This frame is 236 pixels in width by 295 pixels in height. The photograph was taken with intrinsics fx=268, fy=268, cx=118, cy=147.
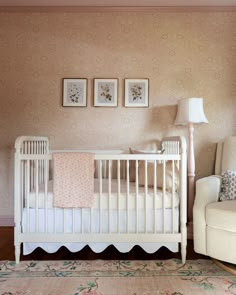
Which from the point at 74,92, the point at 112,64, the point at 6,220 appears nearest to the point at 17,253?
the point at 6,220

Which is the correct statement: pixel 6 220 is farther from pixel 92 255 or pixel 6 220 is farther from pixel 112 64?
pixel 112 64

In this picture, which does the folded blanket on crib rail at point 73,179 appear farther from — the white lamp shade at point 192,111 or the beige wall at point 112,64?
the white lamp shade at point 192,111

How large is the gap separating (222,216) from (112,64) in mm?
1941

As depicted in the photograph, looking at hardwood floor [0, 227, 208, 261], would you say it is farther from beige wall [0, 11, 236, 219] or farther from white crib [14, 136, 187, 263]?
beige wall [0, 11, 236, 219]

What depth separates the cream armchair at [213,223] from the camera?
1.88 metres

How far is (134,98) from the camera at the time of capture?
297cm

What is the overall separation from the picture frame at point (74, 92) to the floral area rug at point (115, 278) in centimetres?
165

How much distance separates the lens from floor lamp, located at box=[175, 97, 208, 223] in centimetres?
264

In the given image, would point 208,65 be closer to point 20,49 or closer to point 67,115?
point 67,115

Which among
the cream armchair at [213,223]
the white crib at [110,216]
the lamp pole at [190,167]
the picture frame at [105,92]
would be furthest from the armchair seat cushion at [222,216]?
the picture frame at [105,92]

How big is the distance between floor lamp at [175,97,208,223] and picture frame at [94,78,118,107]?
0.72 metres

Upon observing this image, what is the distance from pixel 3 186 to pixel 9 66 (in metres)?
1.33

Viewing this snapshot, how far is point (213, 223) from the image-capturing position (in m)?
1.94

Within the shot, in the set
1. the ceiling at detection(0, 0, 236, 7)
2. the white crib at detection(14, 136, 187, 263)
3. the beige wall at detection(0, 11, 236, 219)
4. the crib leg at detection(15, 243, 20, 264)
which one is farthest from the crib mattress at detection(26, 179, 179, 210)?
the ceiling at detection(0, 0, 236, 7)
